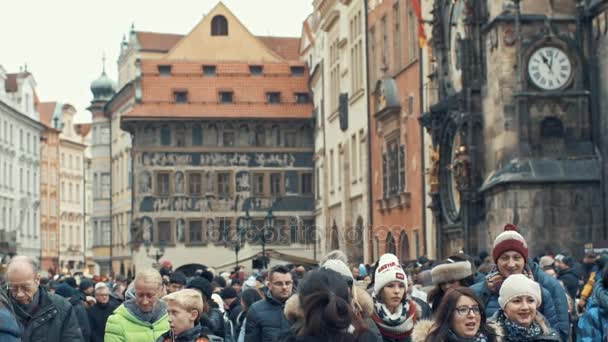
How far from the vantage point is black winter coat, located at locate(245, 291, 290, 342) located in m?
10.3

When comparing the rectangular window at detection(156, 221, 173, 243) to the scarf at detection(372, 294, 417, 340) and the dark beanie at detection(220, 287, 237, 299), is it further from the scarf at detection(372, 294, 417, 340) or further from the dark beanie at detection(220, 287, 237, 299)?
the scarf at detection(372, 294, 417, 340)

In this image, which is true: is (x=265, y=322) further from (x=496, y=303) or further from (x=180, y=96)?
(x=180, y=96)

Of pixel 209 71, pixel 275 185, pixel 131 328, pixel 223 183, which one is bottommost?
pixel 131 328

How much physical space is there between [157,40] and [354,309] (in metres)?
82.9

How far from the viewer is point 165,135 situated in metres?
71.7

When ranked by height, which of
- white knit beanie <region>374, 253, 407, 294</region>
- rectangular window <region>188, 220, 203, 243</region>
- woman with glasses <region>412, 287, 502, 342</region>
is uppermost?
rectangular window <region>188, 220, 203, 243</region>

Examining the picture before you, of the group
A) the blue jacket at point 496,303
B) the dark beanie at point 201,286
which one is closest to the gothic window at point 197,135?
the dark beanie at point 201,286

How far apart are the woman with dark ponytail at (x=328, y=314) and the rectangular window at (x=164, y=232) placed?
6547 centimetres

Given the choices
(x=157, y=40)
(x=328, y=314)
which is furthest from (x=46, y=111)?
(x=328, y=314)

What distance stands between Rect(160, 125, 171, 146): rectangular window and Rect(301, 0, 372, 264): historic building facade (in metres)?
7.16

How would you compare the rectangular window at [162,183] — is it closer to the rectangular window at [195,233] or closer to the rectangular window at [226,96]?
the rectangular window at [195,233]

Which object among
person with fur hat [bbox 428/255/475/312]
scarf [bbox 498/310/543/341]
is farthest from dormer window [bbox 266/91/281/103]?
scarf [bbox 498/310/543/341]

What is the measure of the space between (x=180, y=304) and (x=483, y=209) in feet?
72.6

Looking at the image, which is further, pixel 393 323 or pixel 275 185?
pixel 275 185
